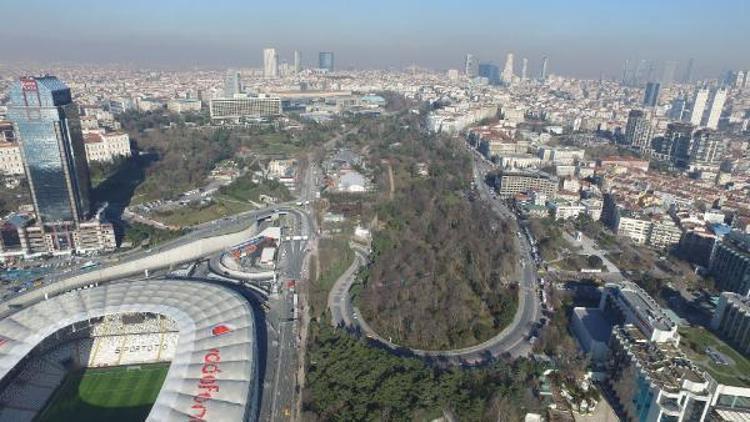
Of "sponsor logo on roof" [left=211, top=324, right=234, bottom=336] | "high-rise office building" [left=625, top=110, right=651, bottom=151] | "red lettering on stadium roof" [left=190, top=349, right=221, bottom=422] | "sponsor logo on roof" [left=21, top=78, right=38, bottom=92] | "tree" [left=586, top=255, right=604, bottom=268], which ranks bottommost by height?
"tree" [left=586, top=255, right=604, bottom=268]

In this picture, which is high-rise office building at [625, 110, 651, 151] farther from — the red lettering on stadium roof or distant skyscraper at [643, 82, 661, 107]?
the red lettering on stadium roof

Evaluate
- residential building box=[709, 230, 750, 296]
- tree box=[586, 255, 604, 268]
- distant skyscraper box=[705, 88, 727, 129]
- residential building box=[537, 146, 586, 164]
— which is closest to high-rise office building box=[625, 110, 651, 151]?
residential building box=[537, 146, 586, 164]

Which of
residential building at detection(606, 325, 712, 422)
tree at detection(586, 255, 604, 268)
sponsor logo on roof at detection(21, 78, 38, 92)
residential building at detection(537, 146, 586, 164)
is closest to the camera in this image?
residential building at detection(606, 325, 712, 422)

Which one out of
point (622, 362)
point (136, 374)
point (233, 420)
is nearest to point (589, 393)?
point (622, 362)

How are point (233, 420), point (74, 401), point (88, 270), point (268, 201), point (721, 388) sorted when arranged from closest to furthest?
1. point (233, 420)
2. point (721, 388)
3. point (74, 401)
4. point (88, 270)
5. point (268, 201)

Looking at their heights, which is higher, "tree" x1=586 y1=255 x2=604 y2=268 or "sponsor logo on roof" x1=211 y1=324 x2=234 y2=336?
"sponsor logo on roof" x1=211 y1=324 x2=234 y2=336

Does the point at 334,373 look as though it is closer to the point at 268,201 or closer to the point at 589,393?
the point at 589,393
